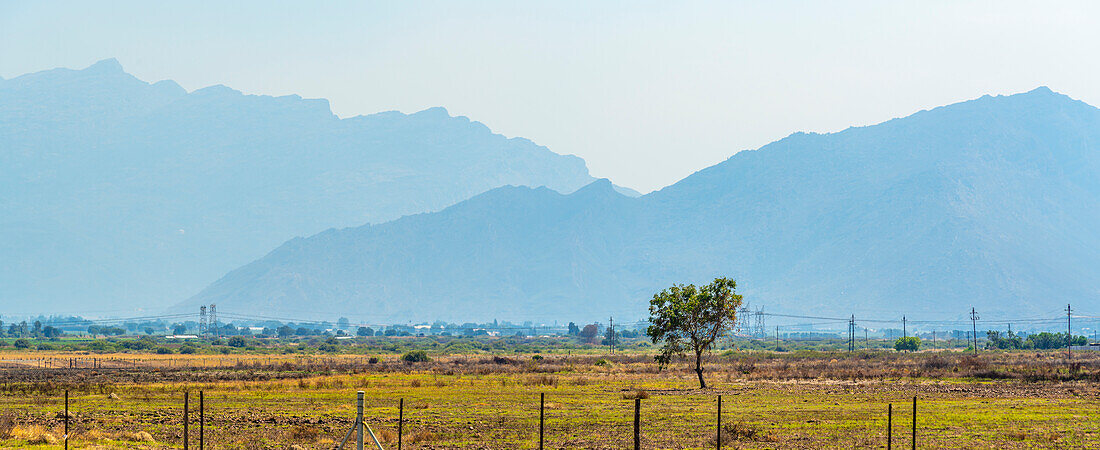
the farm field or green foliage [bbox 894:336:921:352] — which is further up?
the farm field

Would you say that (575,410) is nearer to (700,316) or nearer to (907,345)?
(700,316)

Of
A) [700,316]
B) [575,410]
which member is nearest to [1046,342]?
[700,316]

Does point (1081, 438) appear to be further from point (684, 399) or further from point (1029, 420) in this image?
point (684, 399)

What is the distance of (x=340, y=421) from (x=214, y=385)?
31.0 metres

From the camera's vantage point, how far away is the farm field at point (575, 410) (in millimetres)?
36906

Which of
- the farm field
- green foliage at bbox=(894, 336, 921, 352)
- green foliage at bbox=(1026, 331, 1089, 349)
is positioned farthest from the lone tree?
green foliage at bbox=(1026, 331, 1089, 349)

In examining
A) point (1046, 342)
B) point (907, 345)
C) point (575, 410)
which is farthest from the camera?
point (1046, 342)

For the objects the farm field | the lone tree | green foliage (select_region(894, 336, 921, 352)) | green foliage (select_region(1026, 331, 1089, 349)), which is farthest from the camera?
green foliage (select_region(1026, 331, 1089, 349))

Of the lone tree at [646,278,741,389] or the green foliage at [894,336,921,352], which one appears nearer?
the lone tree at [646,278,741,389]

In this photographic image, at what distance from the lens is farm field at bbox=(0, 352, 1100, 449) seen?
36.9 metres

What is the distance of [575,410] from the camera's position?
161ft

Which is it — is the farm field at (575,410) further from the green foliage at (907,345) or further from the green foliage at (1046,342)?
the green foliage at (1046,342)

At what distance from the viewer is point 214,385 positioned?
71.2 meters

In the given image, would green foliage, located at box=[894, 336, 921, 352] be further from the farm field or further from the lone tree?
the lone tree
